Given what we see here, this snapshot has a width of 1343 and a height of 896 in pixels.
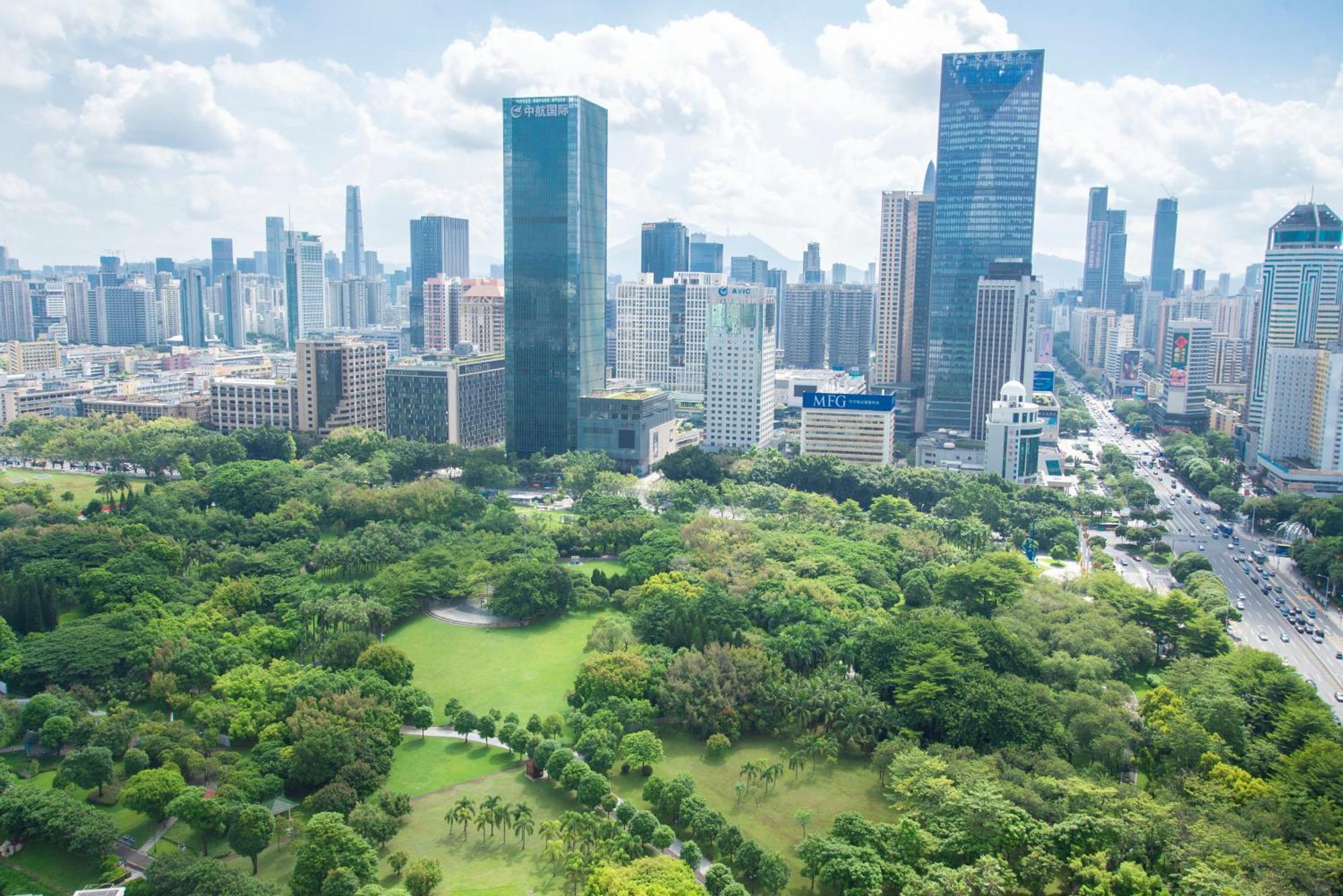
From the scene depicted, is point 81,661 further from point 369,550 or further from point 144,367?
point 144,367

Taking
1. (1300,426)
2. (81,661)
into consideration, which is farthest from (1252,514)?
(81,661)

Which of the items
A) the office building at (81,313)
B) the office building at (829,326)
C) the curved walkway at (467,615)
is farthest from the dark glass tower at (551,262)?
the office building at (81,313)

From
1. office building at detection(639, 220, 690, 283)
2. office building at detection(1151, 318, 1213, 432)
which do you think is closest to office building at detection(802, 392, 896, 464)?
office building at detection(1151, 318, 1213, 432)

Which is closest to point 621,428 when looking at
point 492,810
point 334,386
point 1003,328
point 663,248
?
point 334,386

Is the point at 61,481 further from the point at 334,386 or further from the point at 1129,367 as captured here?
the point at 1129,367

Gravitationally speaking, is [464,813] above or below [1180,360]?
below

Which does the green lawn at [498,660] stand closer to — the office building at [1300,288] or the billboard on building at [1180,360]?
the office building at [1300,288]

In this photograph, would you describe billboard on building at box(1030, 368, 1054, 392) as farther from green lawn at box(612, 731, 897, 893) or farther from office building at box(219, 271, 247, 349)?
office building at box(219, 271, 247, 349)
